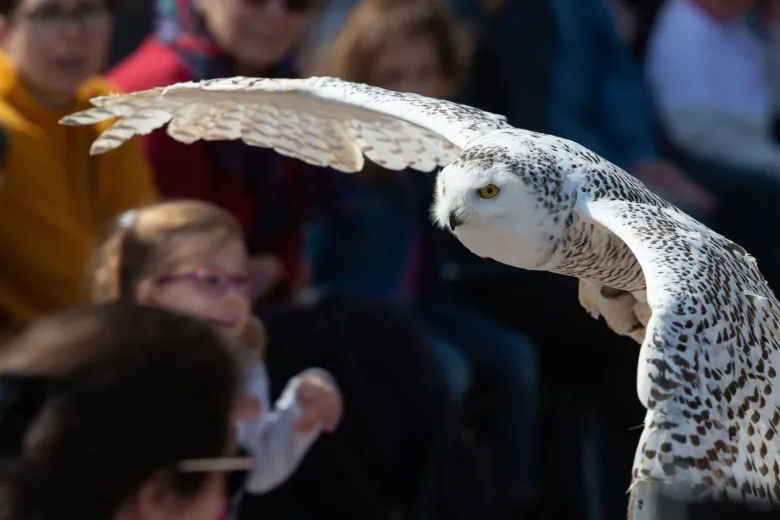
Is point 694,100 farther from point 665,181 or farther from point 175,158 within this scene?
point 175,158

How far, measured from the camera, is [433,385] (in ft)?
9.71

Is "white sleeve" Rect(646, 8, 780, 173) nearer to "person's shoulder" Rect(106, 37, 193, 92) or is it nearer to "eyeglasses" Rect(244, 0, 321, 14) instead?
"eyeglasses" Rect(244, 0, 321, 14)

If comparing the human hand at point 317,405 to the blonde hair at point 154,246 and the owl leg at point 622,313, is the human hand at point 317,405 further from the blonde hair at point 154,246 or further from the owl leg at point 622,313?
the owl leg at point 622,313

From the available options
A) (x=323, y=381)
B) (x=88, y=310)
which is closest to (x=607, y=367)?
(x=323, y=381)

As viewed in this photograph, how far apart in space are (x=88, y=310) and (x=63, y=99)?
3.77 feet

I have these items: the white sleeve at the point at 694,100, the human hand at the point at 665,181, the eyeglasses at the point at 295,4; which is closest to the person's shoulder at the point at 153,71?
the eyeglasses at the point at 295,4

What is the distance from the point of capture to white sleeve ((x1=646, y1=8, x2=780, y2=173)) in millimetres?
4285

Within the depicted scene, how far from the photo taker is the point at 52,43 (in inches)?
109

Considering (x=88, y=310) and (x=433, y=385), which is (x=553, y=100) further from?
(x=88, y=310)

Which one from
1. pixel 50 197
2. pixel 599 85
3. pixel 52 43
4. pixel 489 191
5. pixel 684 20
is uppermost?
pixel 684 20

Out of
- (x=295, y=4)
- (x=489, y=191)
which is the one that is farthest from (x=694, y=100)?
(x=489, y=191)

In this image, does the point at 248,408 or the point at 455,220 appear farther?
the point at 248,408

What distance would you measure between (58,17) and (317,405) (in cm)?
107

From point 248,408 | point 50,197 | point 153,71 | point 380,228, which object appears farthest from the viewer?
point 380,228
